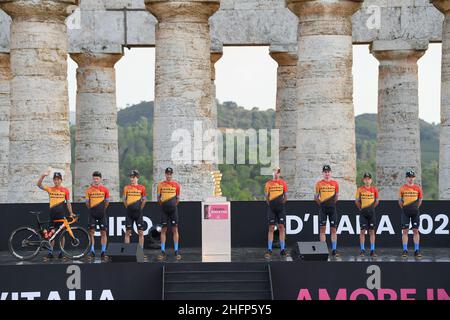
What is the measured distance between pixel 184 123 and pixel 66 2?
5389 millimetres

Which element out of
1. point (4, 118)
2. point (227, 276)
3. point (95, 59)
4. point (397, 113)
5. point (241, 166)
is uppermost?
point (95, 59)

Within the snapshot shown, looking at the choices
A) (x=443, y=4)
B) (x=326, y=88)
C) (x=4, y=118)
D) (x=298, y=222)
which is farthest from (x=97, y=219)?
(x=4, y=118)

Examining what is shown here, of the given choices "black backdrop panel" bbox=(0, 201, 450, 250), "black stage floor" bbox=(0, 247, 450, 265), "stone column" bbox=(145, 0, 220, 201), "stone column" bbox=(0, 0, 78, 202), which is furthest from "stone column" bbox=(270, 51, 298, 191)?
"black stage floor" bbox=(0, 247, 450, 265)

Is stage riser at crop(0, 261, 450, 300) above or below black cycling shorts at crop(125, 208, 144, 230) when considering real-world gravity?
below

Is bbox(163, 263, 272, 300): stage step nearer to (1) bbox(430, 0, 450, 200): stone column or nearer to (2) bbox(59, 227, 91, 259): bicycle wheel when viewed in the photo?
(2) bbox(59, 227, 91, 259): bicycle wheel

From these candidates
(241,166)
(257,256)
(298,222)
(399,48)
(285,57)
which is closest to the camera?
(257,256)

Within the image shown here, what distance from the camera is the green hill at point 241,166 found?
442 ft

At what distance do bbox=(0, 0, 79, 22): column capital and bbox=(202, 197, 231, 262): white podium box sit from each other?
9727 mm

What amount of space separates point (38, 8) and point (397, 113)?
17.8 meters

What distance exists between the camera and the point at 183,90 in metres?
38.5

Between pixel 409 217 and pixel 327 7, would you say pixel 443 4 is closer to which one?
pixel 327 7

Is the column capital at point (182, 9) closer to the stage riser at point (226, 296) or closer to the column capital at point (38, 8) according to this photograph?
the column capital at point (38, 8)

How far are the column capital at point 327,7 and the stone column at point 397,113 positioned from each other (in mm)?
11491

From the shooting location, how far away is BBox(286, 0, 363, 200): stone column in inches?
1500
